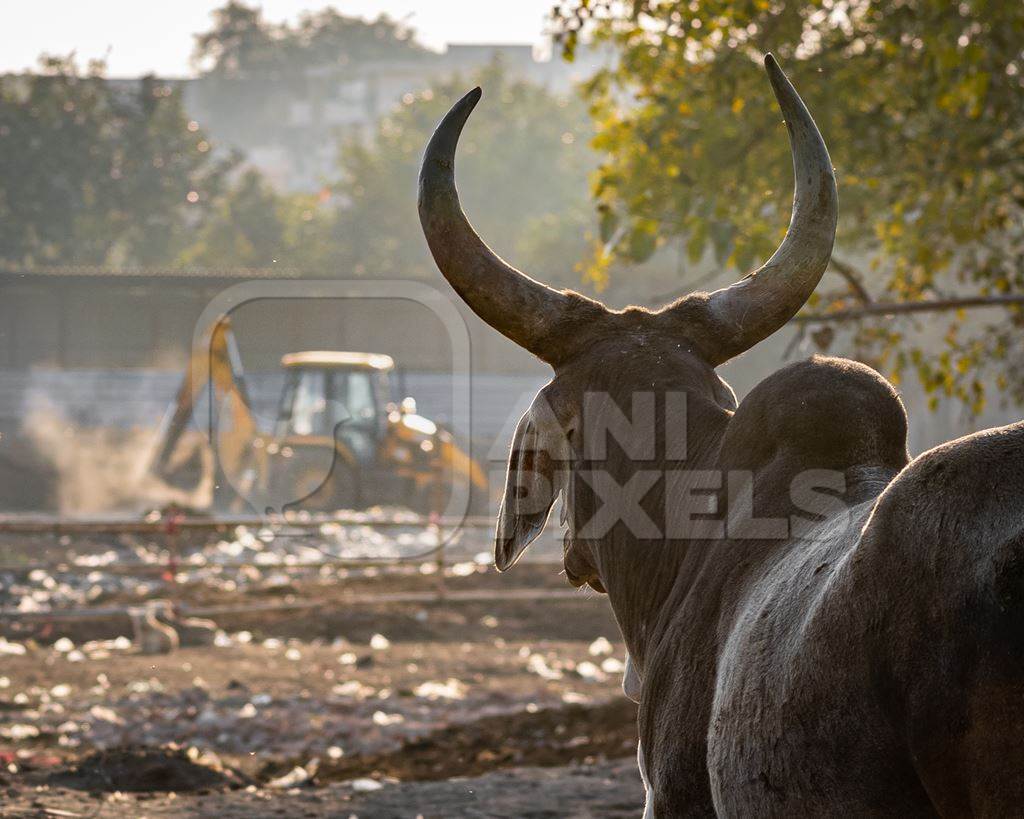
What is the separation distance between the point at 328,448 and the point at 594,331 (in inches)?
605

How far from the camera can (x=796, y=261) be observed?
3.36m

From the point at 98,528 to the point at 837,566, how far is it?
9.24 metres

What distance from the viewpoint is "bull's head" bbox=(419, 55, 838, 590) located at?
10.4 ft

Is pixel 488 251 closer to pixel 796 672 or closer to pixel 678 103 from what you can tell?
pixel 796 672

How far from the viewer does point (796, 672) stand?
2.19 meters

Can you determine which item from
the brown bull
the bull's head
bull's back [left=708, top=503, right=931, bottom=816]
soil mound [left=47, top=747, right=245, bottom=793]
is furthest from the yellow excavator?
bull's back [left=708, top=503, right=931, bottom=816]

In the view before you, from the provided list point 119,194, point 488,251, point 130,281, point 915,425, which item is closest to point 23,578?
point 488,251

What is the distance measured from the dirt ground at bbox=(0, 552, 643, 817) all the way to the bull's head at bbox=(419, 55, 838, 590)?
250 centimetres

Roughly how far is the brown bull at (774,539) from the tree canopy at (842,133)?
366 centimetres

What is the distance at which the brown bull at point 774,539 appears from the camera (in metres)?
1.93

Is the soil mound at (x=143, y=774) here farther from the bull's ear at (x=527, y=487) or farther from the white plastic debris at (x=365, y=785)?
the bull's ear at (x=527, y=487)

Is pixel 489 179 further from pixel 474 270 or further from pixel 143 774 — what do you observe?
pixel 474 270

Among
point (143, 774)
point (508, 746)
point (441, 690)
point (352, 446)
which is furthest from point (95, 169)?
point (143, 774)

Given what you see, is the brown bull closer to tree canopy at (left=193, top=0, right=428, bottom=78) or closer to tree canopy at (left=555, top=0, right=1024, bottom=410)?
tree canopy at (left=555, top=0, right=1024, bottom=410)
